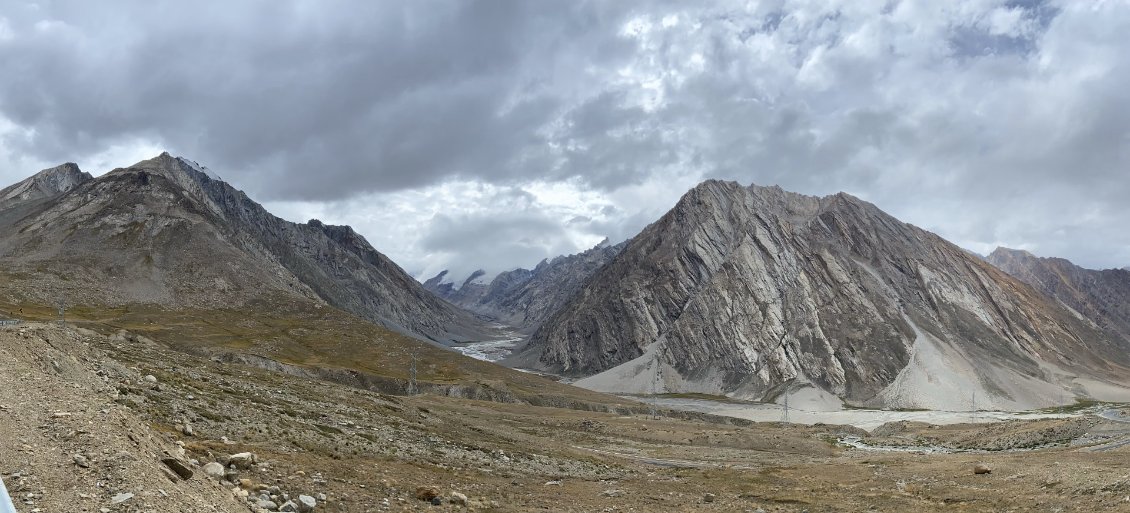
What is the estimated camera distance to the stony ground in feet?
51.2

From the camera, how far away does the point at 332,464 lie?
24922mm

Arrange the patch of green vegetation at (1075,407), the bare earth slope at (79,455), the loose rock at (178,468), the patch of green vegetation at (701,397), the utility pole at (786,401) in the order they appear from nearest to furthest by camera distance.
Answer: the bare earth slope at (79,455) → the loose rock at (178,468) → the utility pole at (786,401) → the patch of green vegetation at (1075,407) → the patch of green vegetation at (701,397)

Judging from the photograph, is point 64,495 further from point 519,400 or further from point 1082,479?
point 519,400

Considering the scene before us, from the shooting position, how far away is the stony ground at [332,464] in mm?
15594

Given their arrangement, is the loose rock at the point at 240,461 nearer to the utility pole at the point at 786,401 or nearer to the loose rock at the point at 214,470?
the loose rock at the point at 214,470

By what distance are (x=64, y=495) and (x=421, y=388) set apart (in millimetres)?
102585

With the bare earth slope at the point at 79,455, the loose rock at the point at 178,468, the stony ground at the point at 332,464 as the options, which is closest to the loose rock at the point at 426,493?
the stony ground at the point at 332,464

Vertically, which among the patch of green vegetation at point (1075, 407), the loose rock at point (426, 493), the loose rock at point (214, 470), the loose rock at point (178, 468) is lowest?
Result: the loose rock at point (426, 493)

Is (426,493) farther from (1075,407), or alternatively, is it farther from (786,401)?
(1075,407)

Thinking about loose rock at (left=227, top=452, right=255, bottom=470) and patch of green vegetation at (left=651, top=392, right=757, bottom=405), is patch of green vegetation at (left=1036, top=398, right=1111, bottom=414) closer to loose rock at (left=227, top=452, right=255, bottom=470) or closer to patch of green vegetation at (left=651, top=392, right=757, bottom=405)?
patch of green vegetation at (left=651, top=392, right=757, bottom=405)

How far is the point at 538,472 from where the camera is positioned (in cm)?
3816

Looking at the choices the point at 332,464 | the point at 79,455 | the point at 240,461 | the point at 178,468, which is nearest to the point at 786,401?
the point at 332,464

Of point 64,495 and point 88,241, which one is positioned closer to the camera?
point 64,495

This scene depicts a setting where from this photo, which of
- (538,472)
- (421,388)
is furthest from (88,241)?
(538,472)
